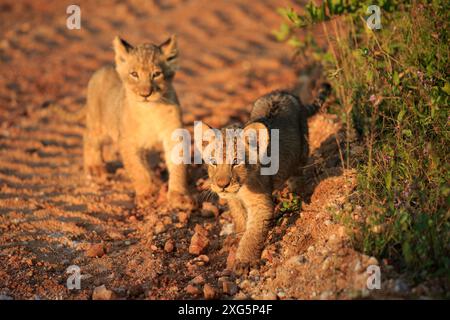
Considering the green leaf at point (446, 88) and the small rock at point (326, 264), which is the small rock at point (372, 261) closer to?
the small rock at point (326, 264)

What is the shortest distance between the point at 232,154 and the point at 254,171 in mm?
349

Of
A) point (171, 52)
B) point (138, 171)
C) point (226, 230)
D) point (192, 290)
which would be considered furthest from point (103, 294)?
point (171, 52)

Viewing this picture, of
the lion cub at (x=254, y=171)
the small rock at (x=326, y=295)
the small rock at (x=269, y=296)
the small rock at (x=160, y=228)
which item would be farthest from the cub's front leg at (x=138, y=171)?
the small rock at (x=326, y=295)

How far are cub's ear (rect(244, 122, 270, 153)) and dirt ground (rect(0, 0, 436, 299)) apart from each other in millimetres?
856

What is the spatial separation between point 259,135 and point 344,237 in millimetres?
1313

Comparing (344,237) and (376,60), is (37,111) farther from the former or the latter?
(344,237)

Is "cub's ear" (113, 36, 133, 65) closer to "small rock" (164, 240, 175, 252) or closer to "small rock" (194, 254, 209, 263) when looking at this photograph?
"small rock" (164, 240, 175, 252)

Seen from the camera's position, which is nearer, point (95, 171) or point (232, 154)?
point (232, 154)

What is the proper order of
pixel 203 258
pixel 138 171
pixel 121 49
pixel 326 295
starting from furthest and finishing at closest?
pixel 121 49 < pixel 138 171 < pixel 203 258 < pixel 326 295

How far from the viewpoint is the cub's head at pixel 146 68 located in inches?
301

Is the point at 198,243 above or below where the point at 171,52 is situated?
below

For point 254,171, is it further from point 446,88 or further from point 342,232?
point 446,88

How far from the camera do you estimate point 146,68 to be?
7766 mm

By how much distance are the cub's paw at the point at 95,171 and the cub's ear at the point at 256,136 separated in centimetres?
329
